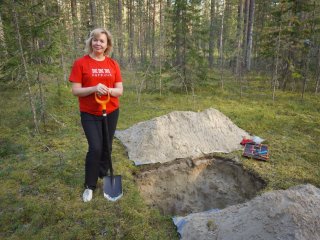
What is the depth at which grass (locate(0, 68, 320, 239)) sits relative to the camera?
4043 millimetres

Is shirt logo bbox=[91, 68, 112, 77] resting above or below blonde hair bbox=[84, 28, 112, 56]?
below

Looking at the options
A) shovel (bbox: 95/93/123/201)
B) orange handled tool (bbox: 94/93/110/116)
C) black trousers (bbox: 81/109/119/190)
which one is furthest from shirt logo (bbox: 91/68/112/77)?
shovel (bbox: 95/93/123/201)

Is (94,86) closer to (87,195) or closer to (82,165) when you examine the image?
(87,195)

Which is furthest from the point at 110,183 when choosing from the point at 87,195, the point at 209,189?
the point at 209,189

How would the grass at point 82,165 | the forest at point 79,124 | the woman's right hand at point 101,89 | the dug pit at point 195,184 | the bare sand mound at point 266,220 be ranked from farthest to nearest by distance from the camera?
the dug pit at point 195,184, the forest at point 79,124, the grass at point 82,165, the woman's right hand at point 101,89, the bare sand mound at point 266,220

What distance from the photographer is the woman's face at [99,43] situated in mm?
4105

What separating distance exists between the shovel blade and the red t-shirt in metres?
1.19

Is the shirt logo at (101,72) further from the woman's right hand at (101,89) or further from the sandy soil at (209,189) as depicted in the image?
the sandy soil at (209,189)

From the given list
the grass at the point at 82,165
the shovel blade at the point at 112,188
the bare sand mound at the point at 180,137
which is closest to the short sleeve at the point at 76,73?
the shovel blade at the point at 112,188

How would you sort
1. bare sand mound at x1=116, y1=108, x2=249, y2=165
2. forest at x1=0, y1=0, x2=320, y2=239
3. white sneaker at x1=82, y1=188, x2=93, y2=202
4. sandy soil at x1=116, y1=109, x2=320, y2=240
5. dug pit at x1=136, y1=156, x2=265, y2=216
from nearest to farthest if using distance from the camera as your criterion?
sandy soil at x1=116, y1=109, x2=320, y2=240 < forest at x1=0, y1=0, x2=320, y2=239 < white sneaker at x1=82, y1=188, x2=93, y2=202 < dug pit at x1=136, y1=156, x2=265, y2=216 < bare sand mound at x1=116, y1=108, x2=249, y2=165

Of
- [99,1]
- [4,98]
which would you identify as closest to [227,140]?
[4,98]

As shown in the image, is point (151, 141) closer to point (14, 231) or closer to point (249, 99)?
point (14, 231)

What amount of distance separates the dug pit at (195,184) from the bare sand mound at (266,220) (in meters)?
1.36

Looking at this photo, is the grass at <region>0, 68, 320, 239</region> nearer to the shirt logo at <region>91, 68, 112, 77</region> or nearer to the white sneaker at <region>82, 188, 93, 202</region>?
the white sneaker at <region>82, 188, 93, 202</region>
